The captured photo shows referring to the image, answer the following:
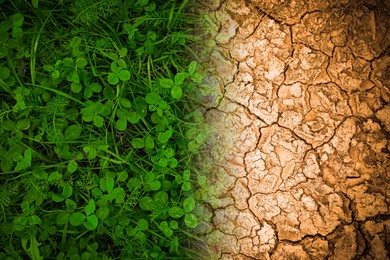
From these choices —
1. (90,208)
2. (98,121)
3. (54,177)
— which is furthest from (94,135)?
(90,208)

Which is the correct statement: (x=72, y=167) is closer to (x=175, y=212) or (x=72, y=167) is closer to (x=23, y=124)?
(x=23, y=124)

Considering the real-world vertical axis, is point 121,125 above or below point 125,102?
below

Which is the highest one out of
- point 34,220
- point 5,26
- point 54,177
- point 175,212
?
point 5,26

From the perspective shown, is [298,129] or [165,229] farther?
[298,129]

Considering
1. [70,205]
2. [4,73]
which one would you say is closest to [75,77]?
[4,73]

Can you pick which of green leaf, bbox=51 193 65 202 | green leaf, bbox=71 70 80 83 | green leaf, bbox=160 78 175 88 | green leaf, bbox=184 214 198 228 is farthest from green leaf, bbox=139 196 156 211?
green leaf, bbox=71 70 80 83

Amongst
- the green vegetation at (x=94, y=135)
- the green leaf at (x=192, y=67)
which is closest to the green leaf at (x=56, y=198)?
the green vegetation at (x=94, y=135)
